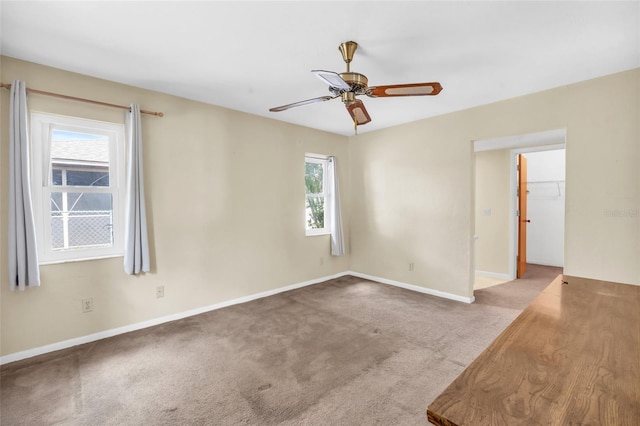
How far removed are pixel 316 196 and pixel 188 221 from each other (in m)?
2.16

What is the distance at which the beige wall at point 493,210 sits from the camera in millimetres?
4973

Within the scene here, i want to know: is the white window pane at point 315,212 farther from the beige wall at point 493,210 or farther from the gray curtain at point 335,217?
the beige wall at point 493,210

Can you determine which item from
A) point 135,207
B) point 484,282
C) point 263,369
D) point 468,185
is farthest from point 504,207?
point 135,207

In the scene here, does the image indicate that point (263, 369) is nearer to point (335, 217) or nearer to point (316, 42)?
point (316, 42)

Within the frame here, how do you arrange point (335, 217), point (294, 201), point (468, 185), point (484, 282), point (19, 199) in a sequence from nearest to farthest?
point (19, 199)
point (468, 185)
point (294, 201)
point (484, 282)
point (335, 217)

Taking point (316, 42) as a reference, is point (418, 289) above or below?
below

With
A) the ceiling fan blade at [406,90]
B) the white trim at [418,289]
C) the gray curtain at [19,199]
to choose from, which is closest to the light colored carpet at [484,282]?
the white trim at [418,289]

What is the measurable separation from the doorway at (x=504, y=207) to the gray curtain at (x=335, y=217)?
2.16 metres

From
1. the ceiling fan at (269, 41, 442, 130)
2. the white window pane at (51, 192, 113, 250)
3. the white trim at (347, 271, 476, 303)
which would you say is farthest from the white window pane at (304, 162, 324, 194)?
the white window pane at (51, 192, 113, 250)

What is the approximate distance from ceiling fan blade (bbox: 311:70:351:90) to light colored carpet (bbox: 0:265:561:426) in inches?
81.8

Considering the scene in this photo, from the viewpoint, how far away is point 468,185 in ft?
12.5

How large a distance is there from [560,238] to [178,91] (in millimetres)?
7171

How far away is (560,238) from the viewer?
589 centimetres

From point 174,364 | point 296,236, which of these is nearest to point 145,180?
point 174,364
